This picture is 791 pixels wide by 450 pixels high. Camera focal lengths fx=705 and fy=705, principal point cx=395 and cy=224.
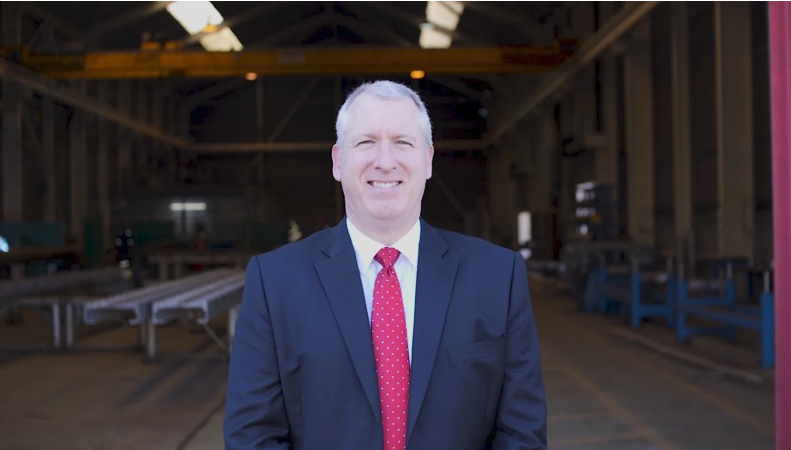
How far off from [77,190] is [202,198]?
373 centimetres

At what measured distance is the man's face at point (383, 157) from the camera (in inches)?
61.5

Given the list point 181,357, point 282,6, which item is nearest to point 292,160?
point 282,6

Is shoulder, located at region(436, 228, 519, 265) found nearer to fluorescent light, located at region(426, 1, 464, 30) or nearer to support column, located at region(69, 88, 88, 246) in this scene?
fluorescent light, located at region(426, 1, 464, 30)

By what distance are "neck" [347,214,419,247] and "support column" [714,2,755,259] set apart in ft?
24.8

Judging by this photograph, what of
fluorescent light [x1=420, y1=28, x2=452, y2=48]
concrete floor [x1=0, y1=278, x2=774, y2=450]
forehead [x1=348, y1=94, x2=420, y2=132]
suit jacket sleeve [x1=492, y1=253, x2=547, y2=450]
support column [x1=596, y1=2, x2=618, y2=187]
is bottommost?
concrete floor [x1=0, y1=278, x2=774, y2=450]

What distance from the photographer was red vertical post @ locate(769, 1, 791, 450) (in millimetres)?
2902

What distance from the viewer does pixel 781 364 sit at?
2.94 m

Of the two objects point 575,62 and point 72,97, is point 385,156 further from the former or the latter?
point 72,97

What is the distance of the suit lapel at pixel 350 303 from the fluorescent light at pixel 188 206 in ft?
62.5

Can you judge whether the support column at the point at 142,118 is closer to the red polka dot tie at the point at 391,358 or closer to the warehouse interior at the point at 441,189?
the warehouse interior at the point at 441,189

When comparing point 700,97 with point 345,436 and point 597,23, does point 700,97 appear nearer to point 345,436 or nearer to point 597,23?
point 597,23

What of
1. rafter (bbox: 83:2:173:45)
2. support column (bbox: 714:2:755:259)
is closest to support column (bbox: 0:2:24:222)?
rafter (bbox: 83:2:173:45)

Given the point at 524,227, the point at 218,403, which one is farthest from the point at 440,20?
the point at 218,403

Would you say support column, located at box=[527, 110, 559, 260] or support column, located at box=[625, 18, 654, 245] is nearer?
support column, located at box=[625, 18, 654, 245]
